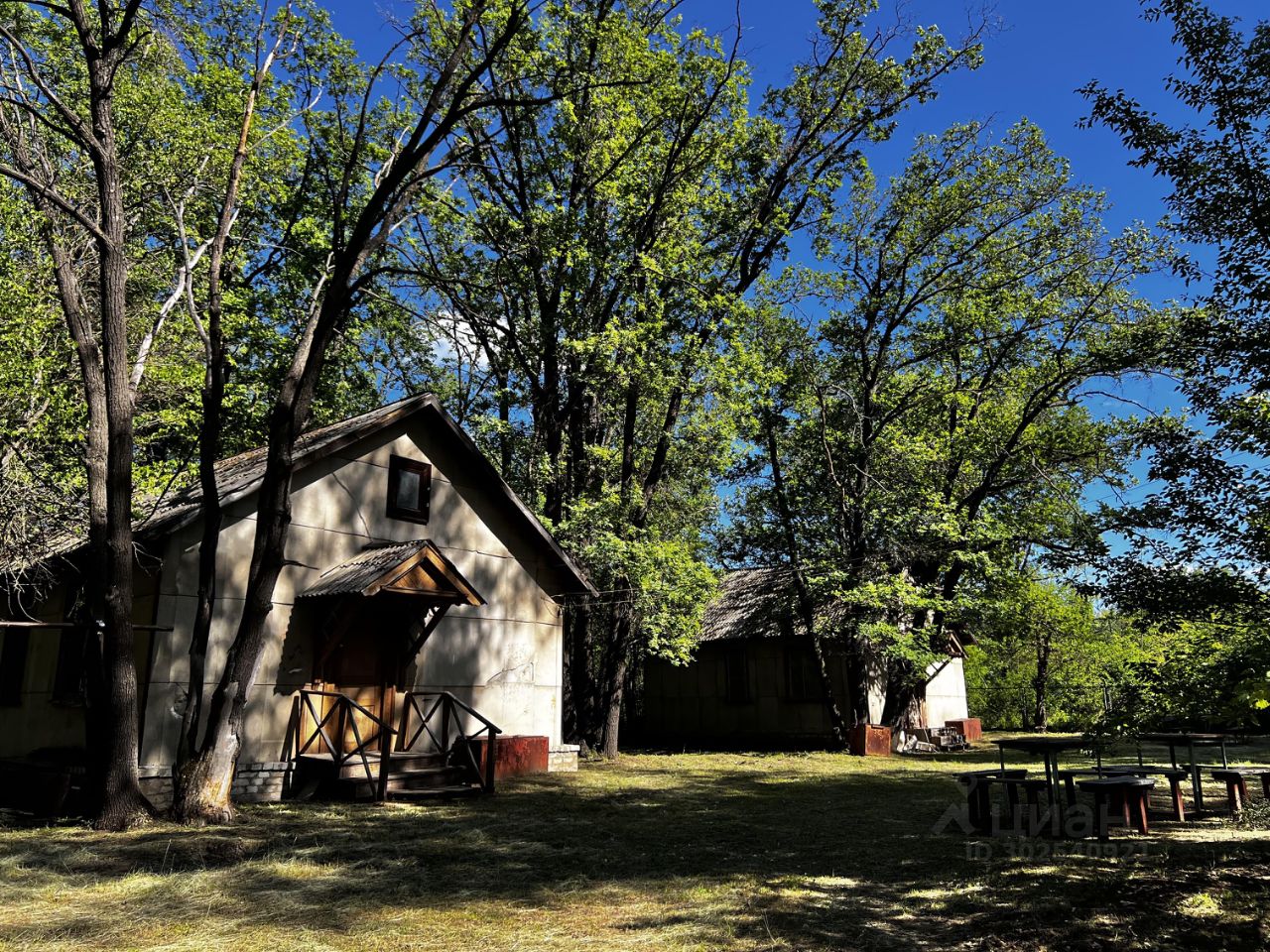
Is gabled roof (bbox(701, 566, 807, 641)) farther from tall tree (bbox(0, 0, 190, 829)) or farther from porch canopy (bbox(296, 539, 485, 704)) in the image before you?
tall tree (bbox(0, 0, 190, 829))

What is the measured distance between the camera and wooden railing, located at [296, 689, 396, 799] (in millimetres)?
12242

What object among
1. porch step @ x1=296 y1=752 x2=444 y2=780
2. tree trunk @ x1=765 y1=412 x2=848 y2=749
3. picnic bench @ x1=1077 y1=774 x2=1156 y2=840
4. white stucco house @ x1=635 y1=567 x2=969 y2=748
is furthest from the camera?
white stucco house @ x1=635 y1=567 x2=969 y2=748

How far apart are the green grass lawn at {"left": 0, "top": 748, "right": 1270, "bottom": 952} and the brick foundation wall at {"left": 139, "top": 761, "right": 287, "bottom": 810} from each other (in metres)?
0.97

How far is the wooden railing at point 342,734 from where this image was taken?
12242mm

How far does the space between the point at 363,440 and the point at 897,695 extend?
16.9 meters

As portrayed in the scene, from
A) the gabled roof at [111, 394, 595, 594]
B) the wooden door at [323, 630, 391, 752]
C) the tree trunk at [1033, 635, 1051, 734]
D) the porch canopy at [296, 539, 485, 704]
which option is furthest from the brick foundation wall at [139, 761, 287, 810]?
the tree trunk at [1033, 635, 1051, 734]

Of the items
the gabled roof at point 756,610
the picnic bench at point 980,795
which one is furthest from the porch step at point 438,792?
the gabled roof at point 756,610

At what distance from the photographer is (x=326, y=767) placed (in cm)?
1242

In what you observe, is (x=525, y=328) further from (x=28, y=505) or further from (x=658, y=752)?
(x=658, y=752)

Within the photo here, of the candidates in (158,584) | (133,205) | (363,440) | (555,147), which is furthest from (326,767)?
(555,147)

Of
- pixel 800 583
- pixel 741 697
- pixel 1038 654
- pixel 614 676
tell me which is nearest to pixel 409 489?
pixel 614 676

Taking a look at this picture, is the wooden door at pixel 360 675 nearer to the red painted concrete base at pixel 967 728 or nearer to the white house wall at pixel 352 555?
the white house wall at pixel 352 555

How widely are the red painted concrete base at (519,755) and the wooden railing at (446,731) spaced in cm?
38

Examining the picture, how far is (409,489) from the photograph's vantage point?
15062 mm
